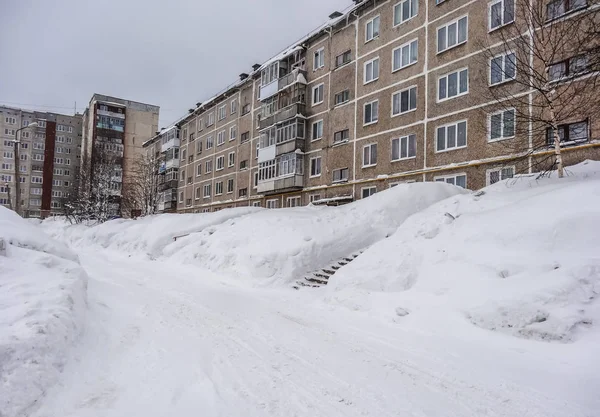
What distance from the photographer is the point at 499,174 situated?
57.5ft

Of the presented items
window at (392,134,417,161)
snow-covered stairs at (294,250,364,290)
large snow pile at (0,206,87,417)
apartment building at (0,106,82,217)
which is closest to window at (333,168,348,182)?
window at (392,134,417,161)

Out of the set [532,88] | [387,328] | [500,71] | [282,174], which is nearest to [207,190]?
[282,174]

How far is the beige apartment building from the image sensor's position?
688 inches

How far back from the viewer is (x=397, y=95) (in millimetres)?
23062

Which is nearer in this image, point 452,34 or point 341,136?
point 452,34

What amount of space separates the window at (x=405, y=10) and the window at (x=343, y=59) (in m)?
4.10

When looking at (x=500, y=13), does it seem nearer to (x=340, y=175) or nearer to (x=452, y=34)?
(x=452, y=34)

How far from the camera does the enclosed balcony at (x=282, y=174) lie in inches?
1145

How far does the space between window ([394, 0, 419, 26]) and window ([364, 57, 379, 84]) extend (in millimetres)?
2455

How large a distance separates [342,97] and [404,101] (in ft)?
18.5

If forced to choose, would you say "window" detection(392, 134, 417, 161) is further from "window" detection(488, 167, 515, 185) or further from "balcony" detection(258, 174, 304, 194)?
"balcony" detection(258, 174, 304, 194)

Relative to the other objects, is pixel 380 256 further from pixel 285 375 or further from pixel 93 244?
pixel 93 244

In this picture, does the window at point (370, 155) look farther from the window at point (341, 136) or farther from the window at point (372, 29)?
the window at point (372, 29)

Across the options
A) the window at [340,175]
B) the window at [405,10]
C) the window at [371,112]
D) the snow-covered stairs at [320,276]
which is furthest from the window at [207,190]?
the snow-covered stairs at [320,276]
